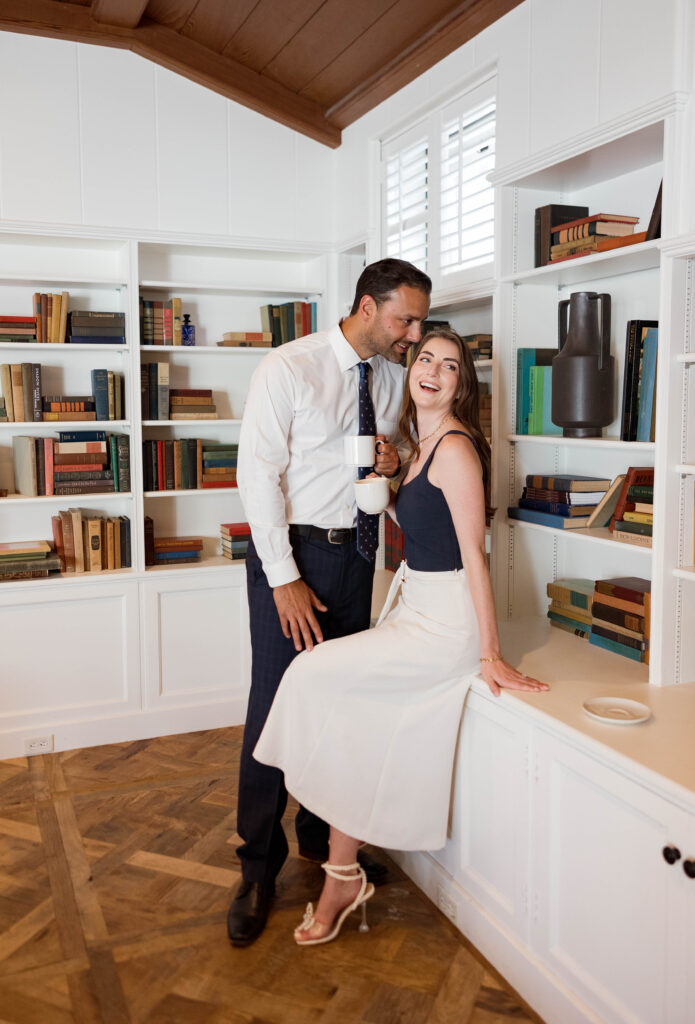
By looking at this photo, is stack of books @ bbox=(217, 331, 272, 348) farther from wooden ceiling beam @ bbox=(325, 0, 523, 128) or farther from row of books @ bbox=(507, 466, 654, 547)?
row of books @ bbox=(507, 466, 654, 547)

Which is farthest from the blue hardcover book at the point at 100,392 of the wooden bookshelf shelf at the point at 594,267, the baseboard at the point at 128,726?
the wooden bookshelf shelf at the point at 594,267

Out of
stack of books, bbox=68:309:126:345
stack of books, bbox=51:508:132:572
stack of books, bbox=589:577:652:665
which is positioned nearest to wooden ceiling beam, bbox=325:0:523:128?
stack of books, bbox=68:309:126:345

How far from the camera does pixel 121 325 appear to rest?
381cm

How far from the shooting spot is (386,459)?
2.58m

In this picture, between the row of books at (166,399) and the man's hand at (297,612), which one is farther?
the row of books at (166,399)

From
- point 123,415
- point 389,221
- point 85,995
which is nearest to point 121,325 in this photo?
point 123,415

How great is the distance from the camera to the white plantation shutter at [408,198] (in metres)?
3.48

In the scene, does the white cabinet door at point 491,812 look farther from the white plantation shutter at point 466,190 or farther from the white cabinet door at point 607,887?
the white plantation shutter at point 466,190

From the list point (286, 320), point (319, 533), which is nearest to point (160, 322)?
point (286, 320)

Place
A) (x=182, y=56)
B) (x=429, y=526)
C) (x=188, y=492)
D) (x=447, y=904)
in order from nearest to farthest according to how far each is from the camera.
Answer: (x=429, y=526) < (x=447, y=904) < (x=182, y=56) < (x=188, y=492)

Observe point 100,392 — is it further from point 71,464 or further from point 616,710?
point 616,710

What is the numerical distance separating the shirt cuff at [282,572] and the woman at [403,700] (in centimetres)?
25

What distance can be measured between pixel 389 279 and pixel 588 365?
25.3 inches

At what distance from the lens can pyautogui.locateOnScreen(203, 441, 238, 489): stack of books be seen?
4.06 metres
